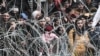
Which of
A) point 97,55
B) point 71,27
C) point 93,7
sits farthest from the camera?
point 93,7

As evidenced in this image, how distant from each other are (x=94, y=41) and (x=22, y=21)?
178cm

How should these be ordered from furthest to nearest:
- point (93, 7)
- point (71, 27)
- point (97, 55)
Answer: point (93, 7), point (71, 27), point (97, 55)

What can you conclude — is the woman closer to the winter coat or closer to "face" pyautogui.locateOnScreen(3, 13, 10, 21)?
the winter coat

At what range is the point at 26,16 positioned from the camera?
11922 mm

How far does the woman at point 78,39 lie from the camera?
10.8m

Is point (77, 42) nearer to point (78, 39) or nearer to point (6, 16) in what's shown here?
point (78, 39)

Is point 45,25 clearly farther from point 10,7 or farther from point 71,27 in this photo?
point 10,7

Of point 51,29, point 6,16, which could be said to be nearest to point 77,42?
point 51,29

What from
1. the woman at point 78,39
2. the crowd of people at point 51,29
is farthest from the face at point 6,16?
the woman at point 78,39

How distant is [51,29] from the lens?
11273 mm

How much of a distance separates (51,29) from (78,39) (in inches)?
27.0

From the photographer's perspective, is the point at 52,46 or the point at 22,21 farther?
the point at 22,21

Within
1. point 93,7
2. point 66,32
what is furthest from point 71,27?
point 93,7

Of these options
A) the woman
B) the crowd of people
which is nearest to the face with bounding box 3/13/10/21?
the crowd of people
